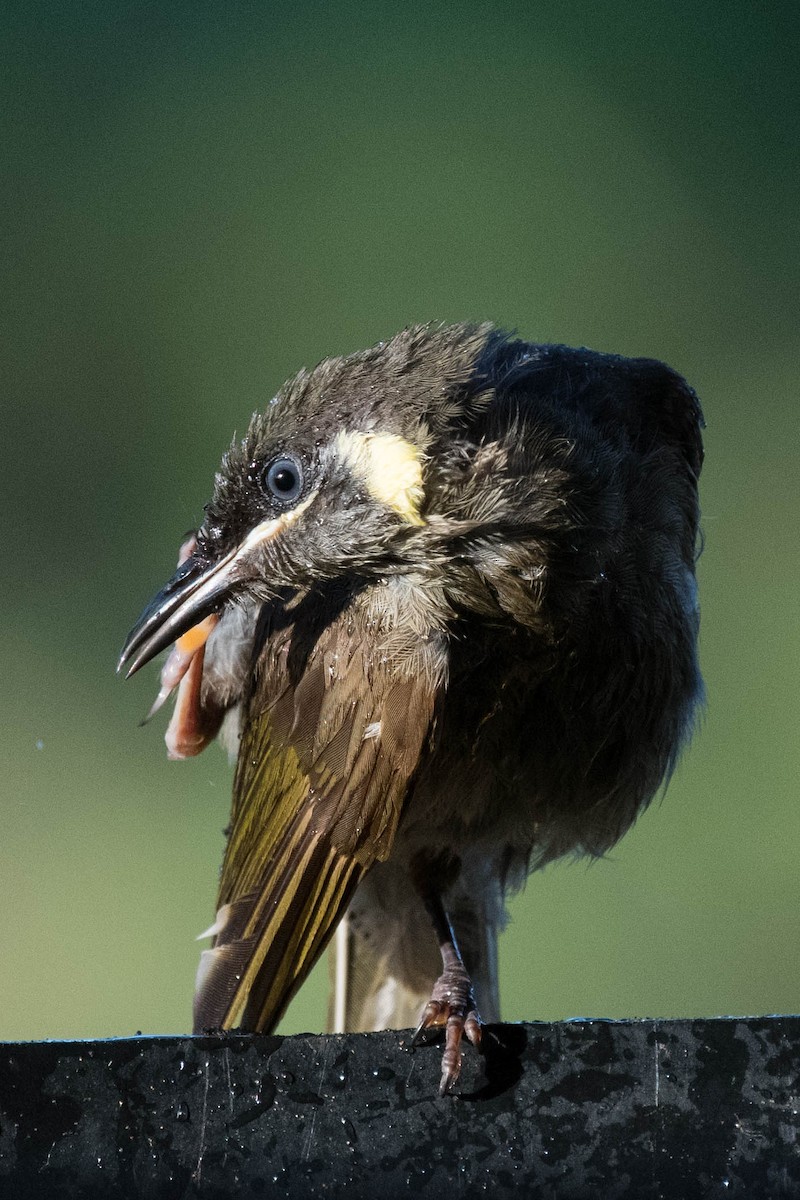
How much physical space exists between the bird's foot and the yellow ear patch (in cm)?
67

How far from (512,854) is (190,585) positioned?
0.92m

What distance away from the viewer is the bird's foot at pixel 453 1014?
1.98 meters

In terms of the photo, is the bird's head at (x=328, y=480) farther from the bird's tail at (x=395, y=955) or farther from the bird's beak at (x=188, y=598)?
the bird's tail at (x=395, y=955)

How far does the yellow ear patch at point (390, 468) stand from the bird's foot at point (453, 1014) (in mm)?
666

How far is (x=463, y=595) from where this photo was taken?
83.6 inches

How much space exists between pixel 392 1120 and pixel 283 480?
938 mm

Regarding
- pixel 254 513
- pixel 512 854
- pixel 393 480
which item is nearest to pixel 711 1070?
pixel 393 480

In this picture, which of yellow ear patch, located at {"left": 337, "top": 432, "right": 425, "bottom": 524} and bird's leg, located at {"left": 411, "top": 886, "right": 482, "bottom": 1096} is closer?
bird's leg, located at {"left": 411, "top": 886, "right": 482, "bottom": 1096}

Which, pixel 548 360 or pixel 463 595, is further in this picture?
pixel 548 360

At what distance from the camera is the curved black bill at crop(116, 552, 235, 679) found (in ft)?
7.48

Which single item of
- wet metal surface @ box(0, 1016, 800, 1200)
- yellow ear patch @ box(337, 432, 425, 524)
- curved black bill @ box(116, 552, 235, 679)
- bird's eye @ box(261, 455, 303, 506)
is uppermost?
bird's eye @ box(261, 455, 303, 506)

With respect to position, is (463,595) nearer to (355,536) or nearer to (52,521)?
(355,536)

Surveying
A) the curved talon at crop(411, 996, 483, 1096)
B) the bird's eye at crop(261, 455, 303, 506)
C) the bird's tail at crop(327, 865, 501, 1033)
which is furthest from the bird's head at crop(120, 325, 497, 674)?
the bird's tail at crop(327, 865, 501, 1033)

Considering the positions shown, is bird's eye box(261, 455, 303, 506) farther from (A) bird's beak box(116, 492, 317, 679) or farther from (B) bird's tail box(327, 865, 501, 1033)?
(B) bird's tail box(327, 865, 501, 1033)
